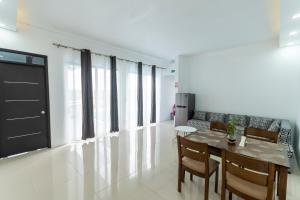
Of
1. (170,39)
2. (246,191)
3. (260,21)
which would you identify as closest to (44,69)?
(170,39)

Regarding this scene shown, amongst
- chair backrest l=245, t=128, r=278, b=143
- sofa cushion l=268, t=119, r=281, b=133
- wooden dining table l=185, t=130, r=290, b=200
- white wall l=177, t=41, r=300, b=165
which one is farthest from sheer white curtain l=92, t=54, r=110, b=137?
sofa cushion l=268, t=119, r=281, b=133

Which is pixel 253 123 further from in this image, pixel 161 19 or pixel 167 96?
pixel 161 19

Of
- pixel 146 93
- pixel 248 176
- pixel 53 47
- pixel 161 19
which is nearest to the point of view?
pixel 248 176

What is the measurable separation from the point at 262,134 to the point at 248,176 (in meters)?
1.26

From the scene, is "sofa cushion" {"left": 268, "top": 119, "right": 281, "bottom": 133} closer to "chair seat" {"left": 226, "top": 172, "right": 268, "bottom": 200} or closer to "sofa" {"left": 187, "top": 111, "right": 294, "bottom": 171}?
"sofa" {"left": 187, "top": 111, "right": 294, "bottom": 171}

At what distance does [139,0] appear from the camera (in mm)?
2480

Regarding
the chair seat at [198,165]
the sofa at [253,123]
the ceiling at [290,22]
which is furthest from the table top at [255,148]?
the ceiling at [290,22]

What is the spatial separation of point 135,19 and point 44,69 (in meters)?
2.48

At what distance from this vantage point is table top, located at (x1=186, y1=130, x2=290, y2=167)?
69.1 inches

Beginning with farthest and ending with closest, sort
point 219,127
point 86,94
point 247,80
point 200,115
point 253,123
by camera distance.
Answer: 1. point 200,115
2. point 247,80
3. point 253,123
4. point 86,94
5. point 219,127

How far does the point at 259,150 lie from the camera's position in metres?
1.98

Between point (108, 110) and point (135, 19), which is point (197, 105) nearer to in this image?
point (108, 110)

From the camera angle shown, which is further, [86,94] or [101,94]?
[101,94]

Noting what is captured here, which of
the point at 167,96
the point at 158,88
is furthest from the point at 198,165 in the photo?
the point at 167,96
